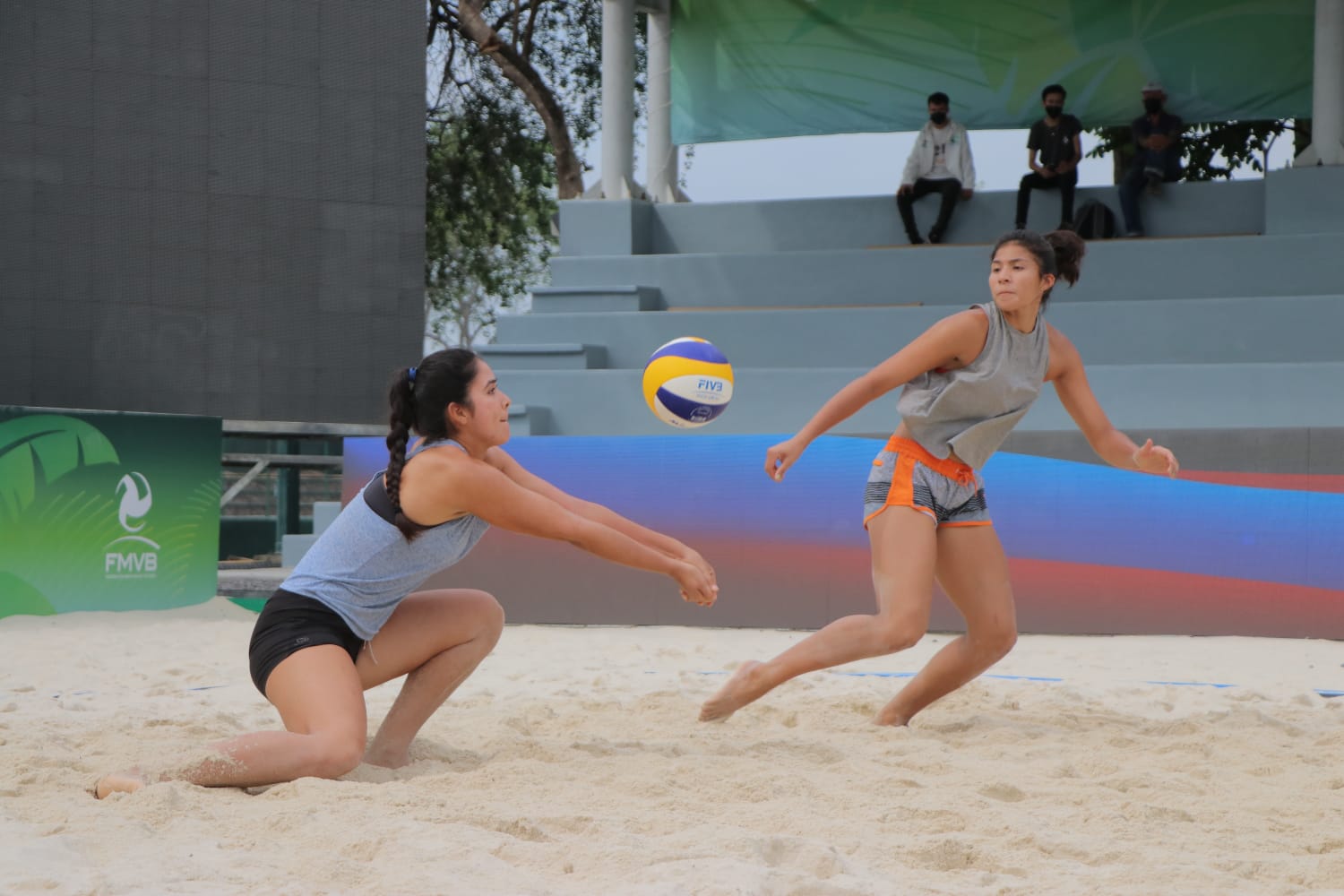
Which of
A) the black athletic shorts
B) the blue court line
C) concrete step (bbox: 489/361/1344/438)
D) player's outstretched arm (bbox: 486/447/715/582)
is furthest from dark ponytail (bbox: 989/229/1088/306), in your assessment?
concrete step (bbox: 489/361/1344/438)

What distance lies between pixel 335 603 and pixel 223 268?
22.1ft

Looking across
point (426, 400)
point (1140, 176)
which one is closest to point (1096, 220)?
point (1140, 176)

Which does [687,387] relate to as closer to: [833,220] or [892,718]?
[892,718]

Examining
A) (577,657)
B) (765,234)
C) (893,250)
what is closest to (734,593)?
(577,657)

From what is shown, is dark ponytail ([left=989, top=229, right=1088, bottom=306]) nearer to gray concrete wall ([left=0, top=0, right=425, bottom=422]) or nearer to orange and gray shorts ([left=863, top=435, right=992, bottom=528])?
orange and gray shorts ([left=863, top=435, right=992, bottom=528])

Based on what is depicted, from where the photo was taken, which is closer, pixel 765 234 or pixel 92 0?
pixel 92 0

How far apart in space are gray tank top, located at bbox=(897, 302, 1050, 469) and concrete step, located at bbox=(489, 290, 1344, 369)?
5612mm

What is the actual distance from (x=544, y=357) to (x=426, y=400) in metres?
7.06

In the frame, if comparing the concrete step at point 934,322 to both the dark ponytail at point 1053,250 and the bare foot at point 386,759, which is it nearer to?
the dark ponytail at point 1053,250

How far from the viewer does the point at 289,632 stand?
11.7 ft

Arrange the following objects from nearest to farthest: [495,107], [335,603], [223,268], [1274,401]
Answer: [335,603] < [1274,401] < [223,268] < [495,107]

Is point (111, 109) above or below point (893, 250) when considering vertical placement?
above

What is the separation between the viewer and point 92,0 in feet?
30.8

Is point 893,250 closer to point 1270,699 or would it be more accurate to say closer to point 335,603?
point 1270,699
